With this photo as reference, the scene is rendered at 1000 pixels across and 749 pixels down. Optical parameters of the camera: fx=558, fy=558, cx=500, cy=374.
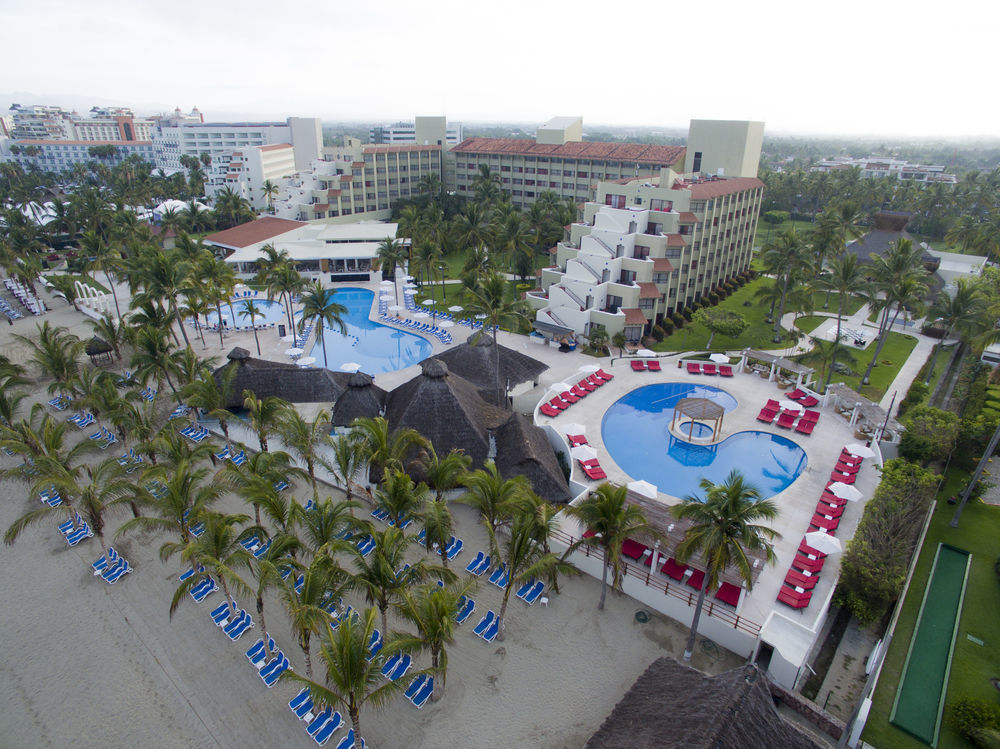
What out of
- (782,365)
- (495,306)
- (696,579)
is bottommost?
(696,579)

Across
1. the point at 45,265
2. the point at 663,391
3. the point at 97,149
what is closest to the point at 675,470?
the point at 663,391

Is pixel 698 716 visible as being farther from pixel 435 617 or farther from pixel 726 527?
pixel 435 617

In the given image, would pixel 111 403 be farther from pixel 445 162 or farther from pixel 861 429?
pixel 445 162

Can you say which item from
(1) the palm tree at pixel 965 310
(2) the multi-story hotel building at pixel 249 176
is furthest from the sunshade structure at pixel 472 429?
(2) the multi-story hotel building at pixel 249 176

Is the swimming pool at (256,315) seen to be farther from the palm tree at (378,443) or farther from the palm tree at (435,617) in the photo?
the palm tree at (435,617)

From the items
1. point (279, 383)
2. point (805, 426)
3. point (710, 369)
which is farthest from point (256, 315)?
point (805, 426)

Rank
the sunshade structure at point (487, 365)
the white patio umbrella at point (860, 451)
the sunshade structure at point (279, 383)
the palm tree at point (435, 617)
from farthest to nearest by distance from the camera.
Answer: the sunshade structure at point (487, 365), the sunshade structure at point (279, 383), the white patio umbrella at point (860, 451), the palm tree at point (435, 617)
